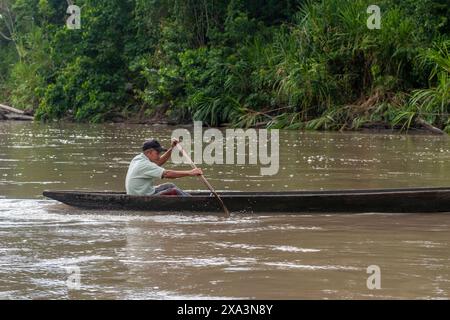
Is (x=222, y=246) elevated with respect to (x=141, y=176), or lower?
lower

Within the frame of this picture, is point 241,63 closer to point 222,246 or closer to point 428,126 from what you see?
point 428,126

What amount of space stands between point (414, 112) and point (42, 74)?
54.0 ft

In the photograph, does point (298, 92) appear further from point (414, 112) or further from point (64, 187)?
point (64, 187)

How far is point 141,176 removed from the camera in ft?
31.0

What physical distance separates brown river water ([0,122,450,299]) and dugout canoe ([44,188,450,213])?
0.12m

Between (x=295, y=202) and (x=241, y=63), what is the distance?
1654 cm

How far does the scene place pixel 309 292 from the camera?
19.1 ft

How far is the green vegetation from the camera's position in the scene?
21.3 meters
